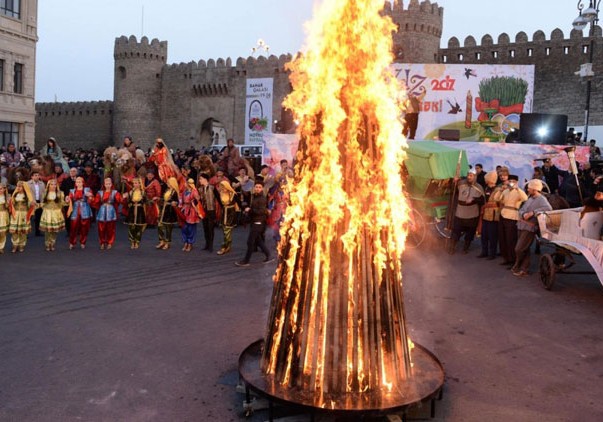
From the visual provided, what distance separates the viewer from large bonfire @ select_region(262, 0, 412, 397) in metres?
3.99

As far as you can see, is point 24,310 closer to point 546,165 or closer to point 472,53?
point 546,165

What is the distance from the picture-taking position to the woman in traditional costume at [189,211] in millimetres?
10812

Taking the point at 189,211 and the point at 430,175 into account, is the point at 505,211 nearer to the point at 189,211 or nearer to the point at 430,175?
the point at 430,175

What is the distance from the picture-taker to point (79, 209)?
10.7 m

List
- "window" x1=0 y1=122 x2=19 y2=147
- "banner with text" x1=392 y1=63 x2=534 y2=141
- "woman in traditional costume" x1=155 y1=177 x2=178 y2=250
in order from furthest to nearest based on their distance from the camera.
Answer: "window" x1=0 y1=122 x2=19 y2=147 → "banner with text" x1=392 y1=63 x2=534 y2=141 → "woman in traditional costume" x1=155 y1=177 x2=178 y2=250

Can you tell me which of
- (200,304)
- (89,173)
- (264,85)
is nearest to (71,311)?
(200,304)

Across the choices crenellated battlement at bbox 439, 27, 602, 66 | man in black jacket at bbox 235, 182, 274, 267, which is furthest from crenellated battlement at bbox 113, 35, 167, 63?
man in black jacket at bbox 235, 182, 274, 267

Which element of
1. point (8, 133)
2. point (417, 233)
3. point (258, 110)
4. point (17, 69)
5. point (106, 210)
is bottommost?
point (417, 233)

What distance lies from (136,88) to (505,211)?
41636 millimetres

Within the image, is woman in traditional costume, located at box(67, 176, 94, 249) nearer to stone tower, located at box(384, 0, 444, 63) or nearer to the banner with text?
the banner with text

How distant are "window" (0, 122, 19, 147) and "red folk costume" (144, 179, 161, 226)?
2077cm

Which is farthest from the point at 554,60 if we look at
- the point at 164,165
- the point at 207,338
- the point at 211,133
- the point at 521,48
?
the point at 207,338

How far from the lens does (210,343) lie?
5.66 m

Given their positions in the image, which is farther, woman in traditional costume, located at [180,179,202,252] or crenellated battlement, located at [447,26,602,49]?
crenellated battlement, located at [447,26,602,49]
